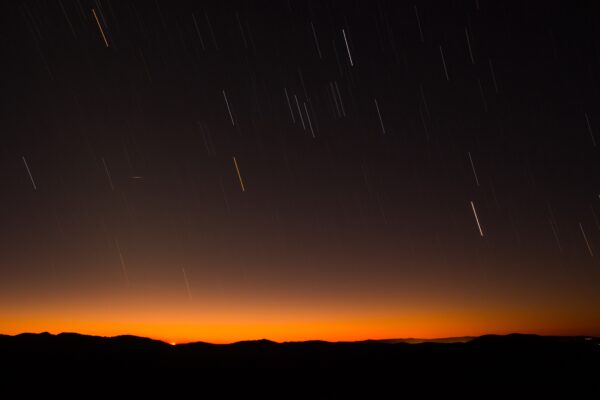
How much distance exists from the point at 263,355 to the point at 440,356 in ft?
51.5

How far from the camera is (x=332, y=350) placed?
141 feet

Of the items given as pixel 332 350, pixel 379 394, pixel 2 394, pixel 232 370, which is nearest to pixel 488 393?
pixel 379 394

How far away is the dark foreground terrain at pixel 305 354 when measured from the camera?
32562 millimetres

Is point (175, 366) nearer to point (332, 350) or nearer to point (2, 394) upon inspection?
point (2, 394)

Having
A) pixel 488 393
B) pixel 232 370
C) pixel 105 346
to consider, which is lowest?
pixel 488 393

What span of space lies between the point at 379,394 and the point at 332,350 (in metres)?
19.7

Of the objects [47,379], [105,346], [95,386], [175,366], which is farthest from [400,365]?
[105,346]

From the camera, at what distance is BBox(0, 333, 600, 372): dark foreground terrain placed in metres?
32.6

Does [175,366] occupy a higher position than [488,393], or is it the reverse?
[175,366]

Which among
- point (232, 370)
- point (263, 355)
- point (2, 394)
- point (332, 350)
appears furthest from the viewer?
point (332, 350)

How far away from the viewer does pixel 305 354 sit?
134 ft

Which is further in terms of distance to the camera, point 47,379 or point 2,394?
point 47,379

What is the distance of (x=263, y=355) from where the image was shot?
133 ft

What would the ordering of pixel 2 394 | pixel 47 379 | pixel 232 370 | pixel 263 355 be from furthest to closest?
pixel 263 355, pixel 232 370, pixel 47 379, pixel 2 394
